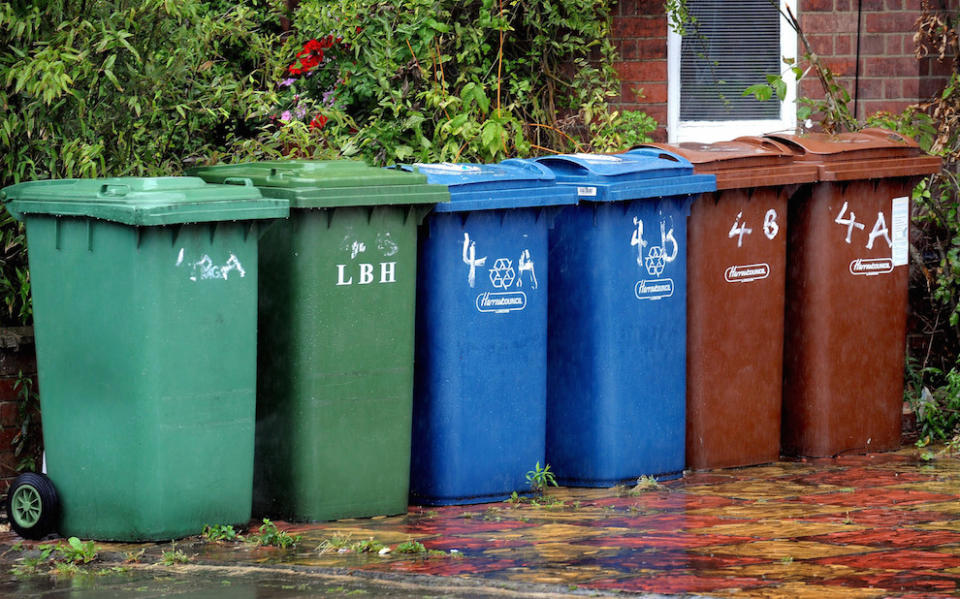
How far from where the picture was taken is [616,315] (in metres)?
6.89

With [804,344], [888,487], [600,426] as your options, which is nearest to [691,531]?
[600,426]

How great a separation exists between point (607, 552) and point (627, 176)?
1.94 m

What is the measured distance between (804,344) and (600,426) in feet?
4.46

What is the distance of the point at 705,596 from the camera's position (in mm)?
4820

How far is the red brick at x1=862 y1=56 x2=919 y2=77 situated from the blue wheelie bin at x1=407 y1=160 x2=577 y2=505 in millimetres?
3860

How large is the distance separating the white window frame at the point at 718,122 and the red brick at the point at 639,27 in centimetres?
7

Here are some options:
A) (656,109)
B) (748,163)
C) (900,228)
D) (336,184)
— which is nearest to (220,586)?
(336,184)

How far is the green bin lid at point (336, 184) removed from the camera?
6.03 metres

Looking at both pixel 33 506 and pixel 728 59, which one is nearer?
Answer: pixel 33 506

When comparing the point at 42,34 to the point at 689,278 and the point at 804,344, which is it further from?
the point at 804,344

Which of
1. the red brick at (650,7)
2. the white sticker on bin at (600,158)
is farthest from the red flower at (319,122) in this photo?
the red brick at (650,7)

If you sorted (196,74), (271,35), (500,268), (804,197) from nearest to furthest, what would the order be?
(500,268), (804,197), (196,74), (271,35)

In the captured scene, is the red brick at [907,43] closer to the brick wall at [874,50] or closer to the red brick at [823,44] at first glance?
the brick wall at [874,50]

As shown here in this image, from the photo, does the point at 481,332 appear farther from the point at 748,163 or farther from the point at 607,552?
the point at 748,163
